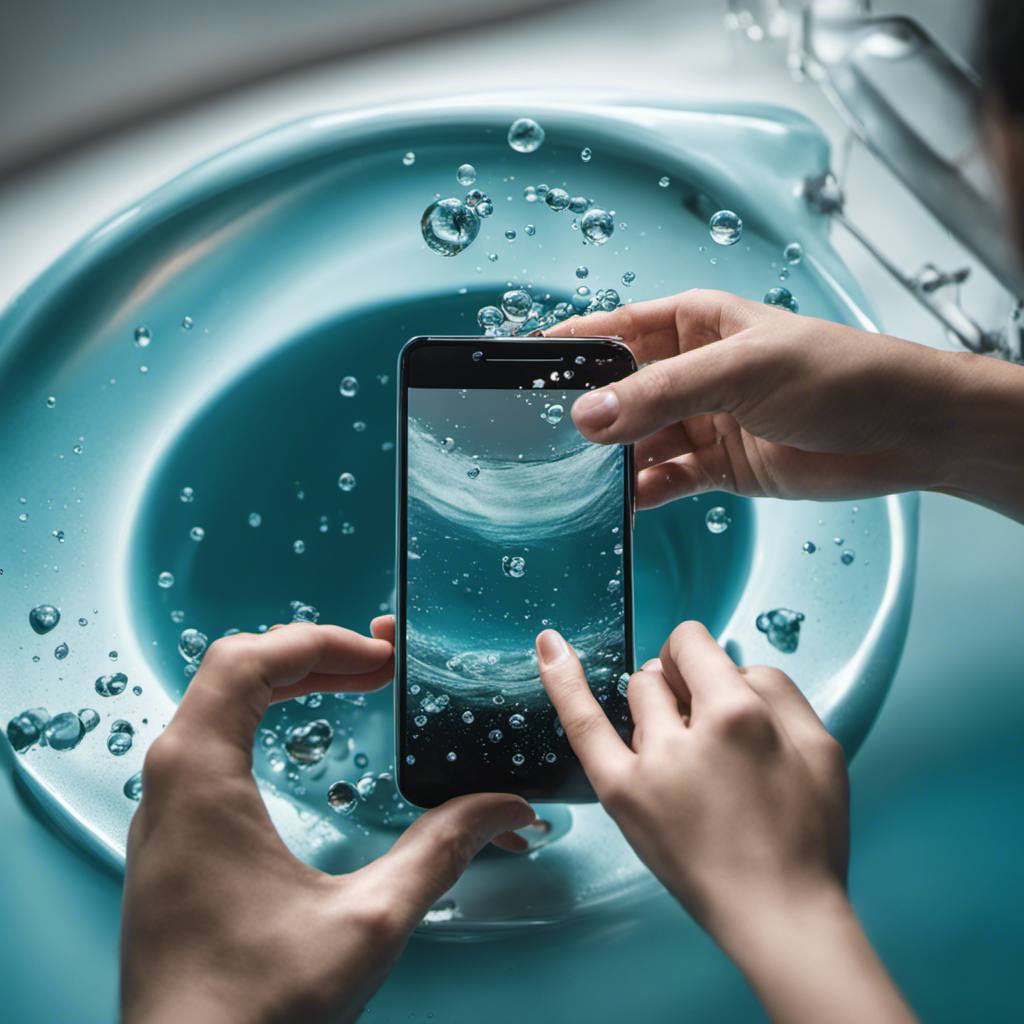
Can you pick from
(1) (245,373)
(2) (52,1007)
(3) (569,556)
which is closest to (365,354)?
(1) (245,373)

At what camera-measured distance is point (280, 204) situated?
75 cm

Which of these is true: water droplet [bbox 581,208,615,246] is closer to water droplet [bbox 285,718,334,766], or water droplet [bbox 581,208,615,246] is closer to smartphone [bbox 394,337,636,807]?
smartphone [bbox 394,337,636,807]

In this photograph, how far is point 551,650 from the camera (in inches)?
19.4

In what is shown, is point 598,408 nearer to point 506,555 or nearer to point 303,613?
point 506,555

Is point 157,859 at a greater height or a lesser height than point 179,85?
lesser

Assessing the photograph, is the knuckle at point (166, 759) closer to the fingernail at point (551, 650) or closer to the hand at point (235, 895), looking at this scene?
the hand at point (235, 895)

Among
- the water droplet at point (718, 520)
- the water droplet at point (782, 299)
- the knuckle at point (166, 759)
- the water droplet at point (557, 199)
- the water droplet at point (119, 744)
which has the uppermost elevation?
the water droplet at point (557, 199)

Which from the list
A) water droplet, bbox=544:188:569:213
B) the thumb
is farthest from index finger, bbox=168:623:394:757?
water droplet, bbox=544:188:569:213

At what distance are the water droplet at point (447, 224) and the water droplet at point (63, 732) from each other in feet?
1.57

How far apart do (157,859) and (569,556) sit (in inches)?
12.7

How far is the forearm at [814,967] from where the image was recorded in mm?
335

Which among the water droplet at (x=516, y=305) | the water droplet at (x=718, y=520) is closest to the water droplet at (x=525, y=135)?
the water droplet at (x=516, y=305)

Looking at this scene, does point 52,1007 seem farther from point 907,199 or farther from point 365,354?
point 907,199

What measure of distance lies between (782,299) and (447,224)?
31 centimetres
